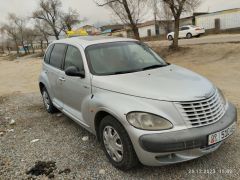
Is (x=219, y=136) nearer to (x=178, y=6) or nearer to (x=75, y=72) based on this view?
(x=75, y=72)

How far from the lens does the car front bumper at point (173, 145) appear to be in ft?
10.3

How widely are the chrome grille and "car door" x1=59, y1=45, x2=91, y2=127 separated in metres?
1.54

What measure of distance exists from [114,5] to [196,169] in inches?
676

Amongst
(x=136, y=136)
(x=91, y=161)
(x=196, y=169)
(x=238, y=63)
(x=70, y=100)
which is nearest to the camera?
(x=136, y=136)

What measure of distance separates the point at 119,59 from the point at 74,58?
86 cm

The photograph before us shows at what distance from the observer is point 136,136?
10.6 feet

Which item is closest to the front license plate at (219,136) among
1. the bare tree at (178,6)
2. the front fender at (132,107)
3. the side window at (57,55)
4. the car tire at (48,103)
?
the front fender at (132,107)

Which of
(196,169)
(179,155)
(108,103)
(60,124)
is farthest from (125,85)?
(60,124)

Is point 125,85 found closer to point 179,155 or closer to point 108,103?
point 108,103

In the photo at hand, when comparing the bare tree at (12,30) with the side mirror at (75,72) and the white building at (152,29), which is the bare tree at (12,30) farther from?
the side mirror at (75,72)

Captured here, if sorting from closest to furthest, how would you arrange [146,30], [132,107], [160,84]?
[132,107] < [160,84] < [146,30]

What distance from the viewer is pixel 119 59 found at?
4.58m

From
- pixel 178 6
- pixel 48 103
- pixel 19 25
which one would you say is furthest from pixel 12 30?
pixel 48 103
